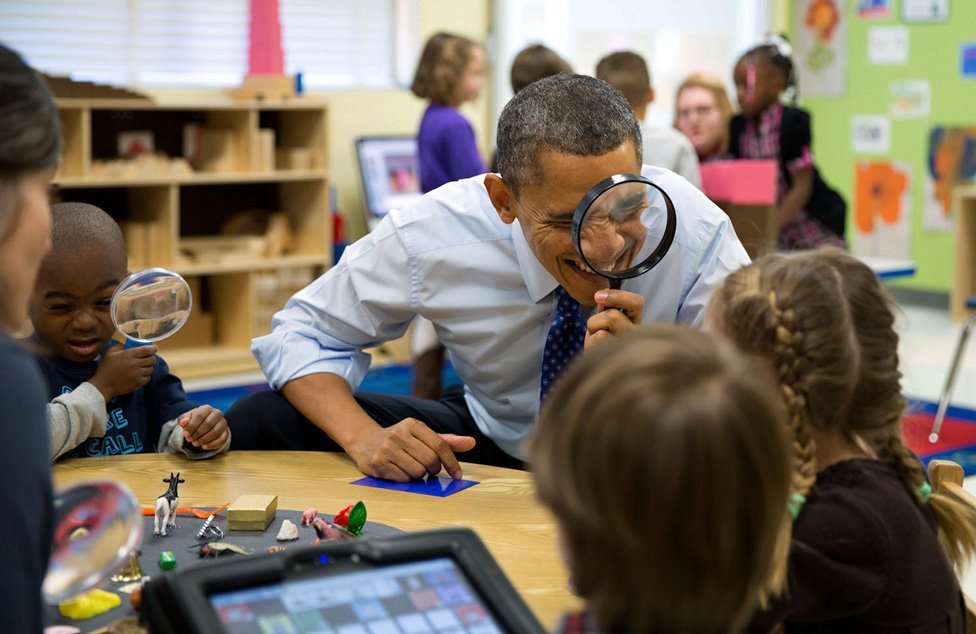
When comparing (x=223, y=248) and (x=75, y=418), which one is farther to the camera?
(x=223, y=248)

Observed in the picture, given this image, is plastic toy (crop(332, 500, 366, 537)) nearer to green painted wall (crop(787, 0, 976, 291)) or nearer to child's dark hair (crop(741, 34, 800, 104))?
child's dark hair (crop(741, 34, 800, 104))

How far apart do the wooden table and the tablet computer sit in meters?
0.16

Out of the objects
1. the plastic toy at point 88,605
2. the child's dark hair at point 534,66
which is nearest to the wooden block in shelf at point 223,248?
the child's dark hair at point 534,66

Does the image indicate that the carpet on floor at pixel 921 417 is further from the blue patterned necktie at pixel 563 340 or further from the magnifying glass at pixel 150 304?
the magnifying glass at pixel 150 304

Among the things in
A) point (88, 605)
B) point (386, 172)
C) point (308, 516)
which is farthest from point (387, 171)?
point (88, 605)

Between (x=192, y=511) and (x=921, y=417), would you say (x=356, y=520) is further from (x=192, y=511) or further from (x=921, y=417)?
(x=921, y=417)

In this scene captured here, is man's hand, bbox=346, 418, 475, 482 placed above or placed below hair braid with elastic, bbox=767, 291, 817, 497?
below

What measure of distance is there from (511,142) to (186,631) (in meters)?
→ 1.22

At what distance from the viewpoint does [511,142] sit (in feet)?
6.81

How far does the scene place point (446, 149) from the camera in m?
5.38

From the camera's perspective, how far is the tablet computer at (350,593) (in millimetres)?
1080

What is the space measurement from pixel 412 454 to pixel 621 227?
480mm

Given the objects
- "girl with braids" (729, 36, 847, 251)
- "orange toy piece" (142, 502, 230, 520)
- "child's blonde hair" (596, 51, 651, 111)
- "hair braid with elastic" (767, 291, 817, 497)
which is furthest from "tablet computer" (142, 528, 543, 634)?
"girl with braids" (729, 36, 847, 251)

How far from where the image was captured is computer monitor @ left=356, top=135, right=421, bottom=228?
261 inches
